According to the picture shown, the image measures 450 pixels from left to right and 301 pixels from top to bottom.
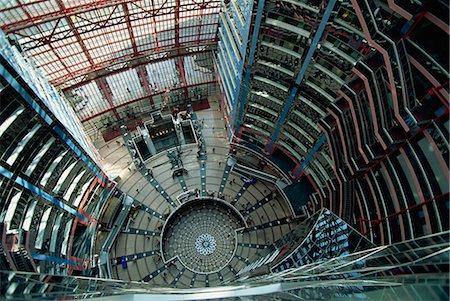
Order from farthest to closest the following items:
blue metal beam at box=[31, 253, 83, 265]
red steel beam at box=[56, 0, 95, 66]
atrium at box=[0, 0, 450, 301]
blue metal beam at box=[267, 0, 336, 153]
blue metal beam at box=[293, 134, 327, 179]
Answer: blue metal beam at box=[293, 134, 327, 179], red steel beam at box=[56, 0, 95, 66], blue metal beam at box=[31, 253, 83, 265], blue metal beam at box=[267, 0, 336, 153], atrium at box=[0, 0, 450, 301]

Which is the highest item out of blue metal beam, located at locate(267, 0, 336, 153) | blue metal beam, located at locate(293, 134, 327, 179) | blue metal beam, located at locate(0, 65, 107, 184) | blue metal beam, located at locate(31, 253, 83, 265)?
blue metal beam, located at locate(267, 0, 336, 153)

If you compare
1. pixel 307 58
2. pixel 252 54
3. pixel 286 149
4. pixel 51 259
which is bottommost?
pixel 51 259

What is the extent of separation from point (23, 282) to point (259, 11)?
29563 millimetres

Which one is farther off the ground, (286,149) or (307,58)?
(307,58)

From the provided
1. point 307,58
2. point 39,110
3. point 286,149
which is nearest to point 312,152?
point 286,149

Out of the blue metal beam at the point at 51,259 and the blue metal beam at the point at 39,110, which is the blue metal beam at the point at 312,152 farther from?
the blue metal beam at the point at 51,259

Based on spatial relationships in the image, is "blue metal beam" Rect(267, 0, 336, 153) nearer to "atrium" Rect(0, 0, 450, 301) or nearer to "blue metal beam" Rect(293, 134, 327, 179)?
"atrium" Rect(0, 0, 450, 301)


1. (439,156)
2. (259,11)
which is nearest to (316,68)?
(259,11)

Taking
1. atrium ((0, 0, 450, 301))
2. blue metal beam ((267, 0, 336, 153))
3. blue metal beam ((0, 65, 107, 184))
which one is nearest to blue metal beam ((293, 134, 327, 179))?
atrium ((0, 0, 450, 301))

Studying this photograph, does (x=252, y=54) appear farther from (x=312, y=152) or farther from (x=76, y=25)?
(x=76, y=25)

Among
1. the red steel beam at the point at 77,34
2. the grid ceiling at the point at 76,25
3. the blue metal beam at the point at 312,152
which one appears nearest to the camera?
the grid ceiling at the point at 76,25

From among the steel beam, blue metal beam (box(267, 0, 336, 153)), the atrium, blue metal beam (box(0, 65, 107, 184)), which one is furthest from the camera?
the steel beam

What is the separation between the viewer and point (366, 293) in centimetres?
1861

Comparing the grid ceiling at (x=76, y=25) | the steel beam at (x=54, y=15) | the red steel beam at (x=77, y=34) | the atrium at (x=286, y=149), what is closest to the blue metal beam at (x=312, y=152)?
the atrium at (x=286, y=149)
